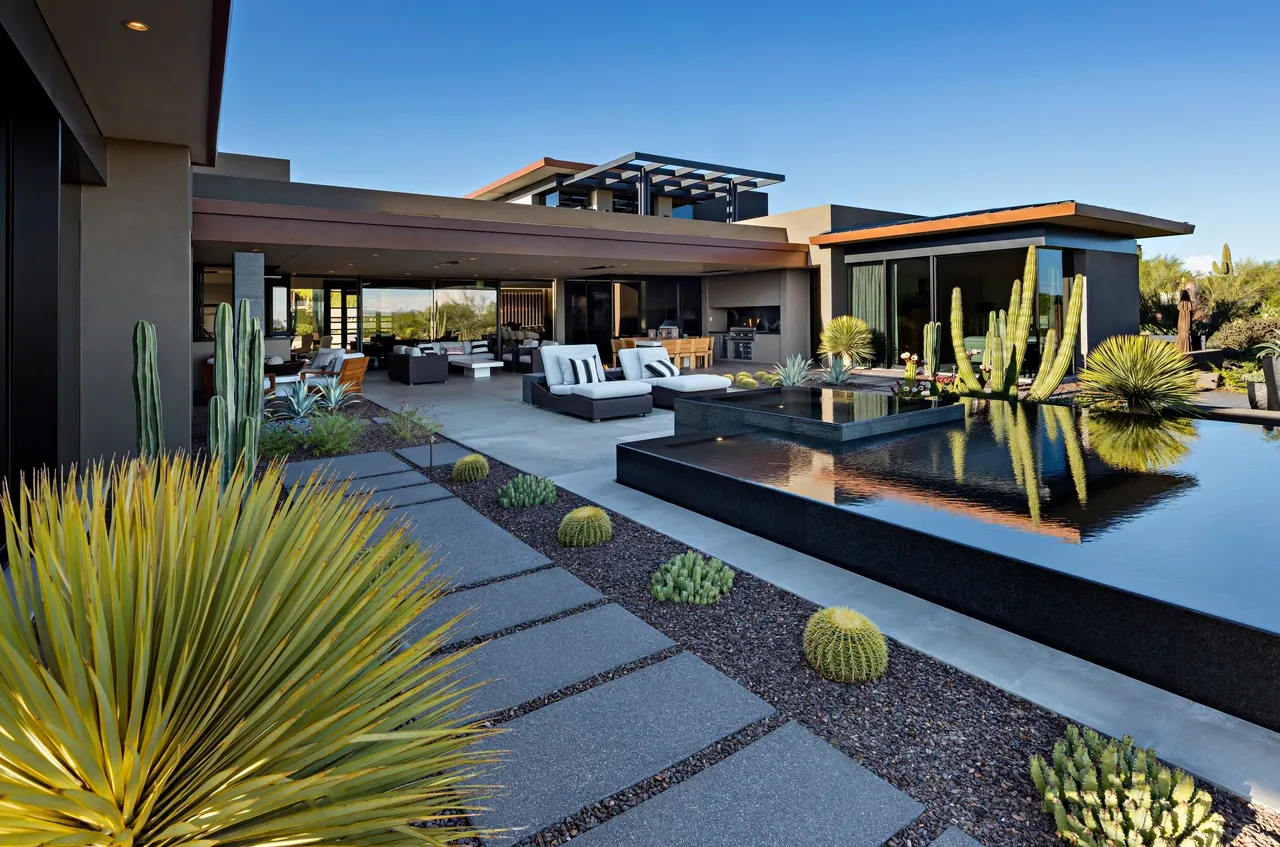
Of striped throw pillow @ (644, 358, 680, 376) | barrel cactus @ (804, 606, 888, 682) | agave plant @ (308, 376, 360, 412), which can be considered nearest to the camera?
barrel cactus @ (804, 606, 888, 682)

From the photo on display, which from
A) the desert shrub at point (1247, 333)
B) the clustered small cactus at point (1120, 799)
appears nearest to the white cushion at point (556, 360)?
the clustered small cactus at point (1120, 799)

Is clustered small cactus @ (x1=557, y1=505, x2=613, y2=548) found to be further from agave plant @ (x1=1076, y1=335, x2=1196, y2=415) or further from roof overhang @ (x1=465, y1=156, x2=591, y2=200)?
roof overhang @ (x1=465, y1=156, x2=591, y2=200)

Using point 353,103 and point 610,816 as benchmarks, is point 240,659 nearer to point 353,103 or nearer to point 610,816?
point 610,816

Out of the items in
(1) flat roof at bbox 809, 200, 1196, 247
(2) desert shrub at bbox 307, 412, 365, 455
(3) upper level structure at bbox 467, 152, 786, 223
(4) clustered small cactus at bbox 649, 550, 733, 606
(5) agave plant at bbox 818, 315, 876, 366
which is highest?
(3) upper level structure at bbox 467, 152, 786, 223

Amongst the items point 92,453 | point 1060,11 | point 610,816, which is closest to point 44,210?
point 92,453

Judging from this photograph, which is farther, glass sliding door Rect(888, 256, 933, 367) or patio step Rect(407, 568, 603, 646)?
glass sliding door Rect(888, 256, 933, 367)

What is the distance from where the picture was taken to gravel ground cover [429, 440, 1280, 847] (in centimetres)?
208

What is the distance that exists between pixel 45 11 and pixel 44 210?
1410 mm

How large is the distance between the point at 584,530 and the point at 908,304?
12.6 m

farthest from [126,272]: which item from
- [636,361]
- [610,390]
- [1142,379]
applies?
[1142,379]

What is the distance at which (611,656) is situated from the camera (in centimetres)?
310

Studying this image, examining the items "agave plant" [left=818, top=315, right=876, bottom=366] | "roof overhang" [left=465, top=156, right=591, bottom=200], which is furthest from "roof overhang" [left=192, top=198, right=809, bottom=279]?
"roof overhang" [left=465, top=156, right=591, bottom=200]

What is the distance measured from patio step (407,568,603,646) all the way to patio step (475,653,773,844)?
794mm

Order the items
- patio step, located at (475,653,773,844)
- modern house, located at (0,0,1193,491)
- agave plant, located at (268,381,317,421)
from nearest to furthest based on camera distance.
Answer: patio step, located at (475,653,773,844), modern house, located at (0,0,1193,491), agave plant, located at (268,381,317,421)
